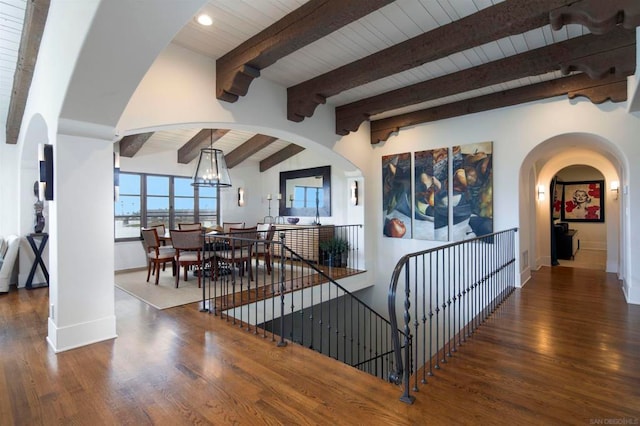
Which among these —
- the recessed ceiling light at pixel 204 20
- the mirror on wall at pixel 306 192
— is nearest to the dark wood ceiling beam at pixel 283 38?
the recessed ceiling light at pixel 204 20

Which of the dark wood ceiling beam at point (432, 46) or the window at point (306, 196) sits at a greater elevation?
the dark wood ceiling beam at point (432, 46)

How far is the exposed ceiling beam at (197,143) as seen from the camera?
6.80 m

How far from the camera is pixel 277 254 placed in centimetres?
753

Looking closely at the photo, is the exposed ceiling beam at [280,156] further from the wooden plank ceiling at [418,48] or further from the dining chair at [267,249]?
the wooden plank ceiling at [418,48]

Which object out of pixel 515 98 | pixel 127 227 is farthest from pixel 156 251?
pixel 515 98

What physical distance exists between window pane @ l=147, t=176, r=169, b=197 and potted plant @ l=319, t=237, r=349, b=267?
161 inches

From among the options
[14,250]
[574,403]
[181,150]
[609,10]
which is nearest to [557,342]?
[574,403]

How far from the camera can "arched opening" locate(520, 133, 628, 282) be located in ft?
17.2

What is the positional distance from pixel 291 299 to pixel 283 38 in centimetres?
319

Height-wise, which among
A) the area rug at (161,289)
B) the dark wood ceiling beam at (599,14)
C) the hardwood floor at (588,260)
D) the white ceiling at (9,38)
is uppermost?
the white ceiling at (9,38)

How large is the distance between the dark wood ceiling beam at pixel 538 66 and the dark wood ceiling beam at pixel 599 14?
1075 millimetres

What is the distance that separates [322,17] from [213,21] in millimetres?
1162

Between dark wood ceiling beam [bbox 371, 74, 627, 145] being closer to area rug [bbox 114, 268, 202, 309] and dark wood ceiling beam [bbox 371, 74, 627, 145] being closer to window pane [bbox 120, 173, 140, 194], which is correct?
area rug [bbox 114, 268, 202, 309]

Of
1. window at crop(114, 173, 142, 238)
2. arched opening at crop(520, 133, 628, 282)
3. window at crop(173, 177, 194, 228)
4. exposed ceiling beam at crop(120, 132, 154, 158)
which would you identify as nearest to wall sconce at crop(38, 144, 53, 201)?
exposed ceiling beam at crop(120, 132, 154, 158)
